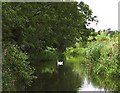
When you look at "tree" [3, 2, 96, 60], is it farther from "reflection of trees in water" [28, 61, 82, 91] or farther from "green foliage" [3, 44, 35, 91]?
"green foliage" [3, 44, 35, 91]

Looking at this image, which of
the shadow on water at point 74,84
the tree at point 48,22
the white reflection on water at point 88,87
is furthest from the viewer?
the white reflection on water at point 88,87

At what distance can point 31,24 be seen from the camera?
15875mm

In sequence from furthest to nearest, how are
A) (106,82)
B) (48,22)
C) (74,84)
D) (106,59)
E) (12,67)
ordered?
(106,59)
(74,84)
(106,82)
(48,22)
(12,67)

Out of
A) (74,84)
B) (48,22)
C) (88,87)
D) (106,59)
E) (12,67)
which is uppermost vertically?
(48,22)

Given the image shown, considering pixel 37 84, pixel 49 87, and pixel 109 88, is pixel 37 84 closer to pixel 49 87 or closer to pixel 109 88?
pixel 49 87

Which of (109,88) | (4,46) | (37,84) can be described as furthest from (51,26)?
(4,46)

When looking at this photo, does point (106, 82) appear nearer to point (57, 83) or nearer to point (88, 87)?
point (88, 87)

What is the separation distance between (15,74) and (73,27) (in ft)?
26.2

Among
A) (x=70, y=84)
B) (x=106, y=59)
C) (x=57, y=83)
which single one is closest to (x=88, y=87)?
(x=70, y=84)

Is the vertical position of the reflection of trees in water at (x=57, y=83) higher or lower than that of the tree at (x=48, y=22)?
lower

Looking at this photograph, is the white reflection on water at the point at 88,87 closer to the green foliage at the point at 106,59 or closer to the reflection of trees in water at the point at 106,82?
the reflection of trees in water at the point at 106,82

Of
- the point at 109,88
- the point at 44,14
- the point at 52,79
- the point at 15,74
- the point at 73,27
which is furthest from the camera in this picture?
the point at 52,79

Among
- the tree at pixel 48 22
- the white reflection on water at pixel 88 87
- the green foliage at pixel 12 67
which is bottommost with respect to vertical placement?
the white reflection on water at pixel 88 87

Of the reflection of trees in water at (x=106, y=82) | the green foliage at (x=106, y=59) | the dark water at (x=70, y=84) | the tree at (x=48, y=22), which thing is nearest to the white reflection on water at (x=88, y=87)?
the dark water at (x=70, y=84)
